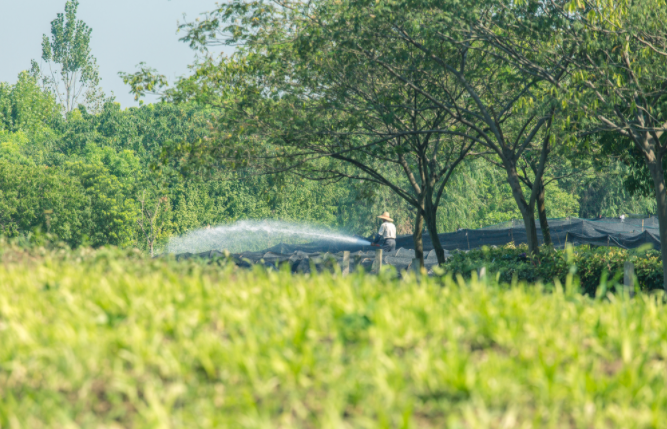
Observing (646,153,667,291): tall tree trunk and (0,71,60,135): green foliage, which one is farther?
(0,71,60,135): green foliage

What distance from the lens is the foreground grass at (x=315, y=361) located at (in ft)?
7.59

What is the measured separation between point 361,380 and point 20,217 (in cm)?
3849

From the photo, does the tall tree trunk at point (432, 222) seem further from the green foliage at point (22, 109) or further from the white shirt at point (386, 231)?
the green foliage at point (22, 109)

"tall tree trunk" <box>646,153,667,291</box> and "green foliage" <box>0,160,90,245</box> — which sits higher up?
"green foliage" <box>0,160,90,245</box>

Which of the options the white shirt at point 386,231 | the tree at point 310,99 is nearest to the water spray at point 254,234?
the white shirt at point 386,231

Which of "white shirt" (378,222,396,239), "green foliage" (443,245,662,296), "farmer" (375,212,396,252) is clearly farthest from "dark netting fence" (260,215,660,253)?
"green foliage" (443,245,662,296)

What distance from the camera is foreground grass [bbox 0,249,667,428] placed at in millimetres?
2312

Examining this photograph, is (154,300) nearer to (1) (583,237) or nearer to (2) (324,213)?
(1) (583,237)

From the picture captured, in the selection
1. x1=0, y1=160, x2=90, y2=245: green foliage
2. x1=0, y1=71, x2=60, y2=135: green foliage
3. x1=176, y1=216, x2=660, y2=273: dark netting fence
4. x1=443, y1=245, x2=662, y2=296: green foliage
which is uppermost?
x1=0, y1=71, x2=60, y2=135: green foliage

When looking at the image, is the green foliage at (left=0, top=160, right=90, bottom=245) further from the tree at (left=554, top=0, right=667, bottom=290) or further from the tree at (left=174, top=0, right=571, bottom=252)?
the tree at (left=554, top=0, right=667, bottom=290)

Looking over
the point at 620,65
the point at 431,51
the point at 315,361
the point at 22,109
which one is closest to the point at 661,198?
the point at 620,65

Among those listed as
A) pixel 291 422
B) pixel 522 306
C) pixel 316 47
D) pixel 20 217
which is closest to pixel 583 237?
pixel 316 47

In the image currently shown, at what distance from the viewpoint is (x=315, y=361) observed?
2.60m

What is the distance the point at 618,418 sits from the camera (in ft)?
7.56
